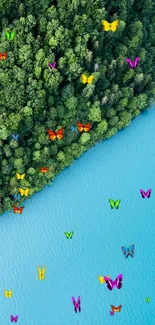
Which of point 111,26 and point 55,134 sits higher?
point 111,26

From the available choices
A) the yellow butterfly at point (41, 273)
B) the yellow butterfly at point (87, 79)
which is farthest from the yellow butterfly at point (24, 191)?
the yellow butterfly at point (87, 79)

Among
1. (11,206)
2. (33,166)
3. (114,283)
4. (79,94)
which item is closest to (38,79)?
(79,94)

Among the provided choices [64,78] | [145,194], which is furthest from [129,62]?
[145,194]

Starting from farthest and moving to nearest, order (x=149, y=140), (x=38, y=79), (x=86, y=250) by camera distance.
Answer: (x=149, y=140) < (x=86, y=250) < (x=38, y=79)

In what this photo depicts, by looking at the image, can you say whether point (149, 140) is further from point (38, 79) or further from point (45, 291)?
point (45, 291)

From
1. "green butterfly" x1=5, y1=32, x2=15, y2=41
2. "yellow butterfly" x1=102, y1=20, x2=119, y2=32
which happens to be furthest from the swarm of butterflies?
"green butterfly" x1=5, y1=32, x2=15, y2=41

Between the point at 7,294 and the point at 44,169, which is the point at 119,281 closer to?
the point at 7,294
